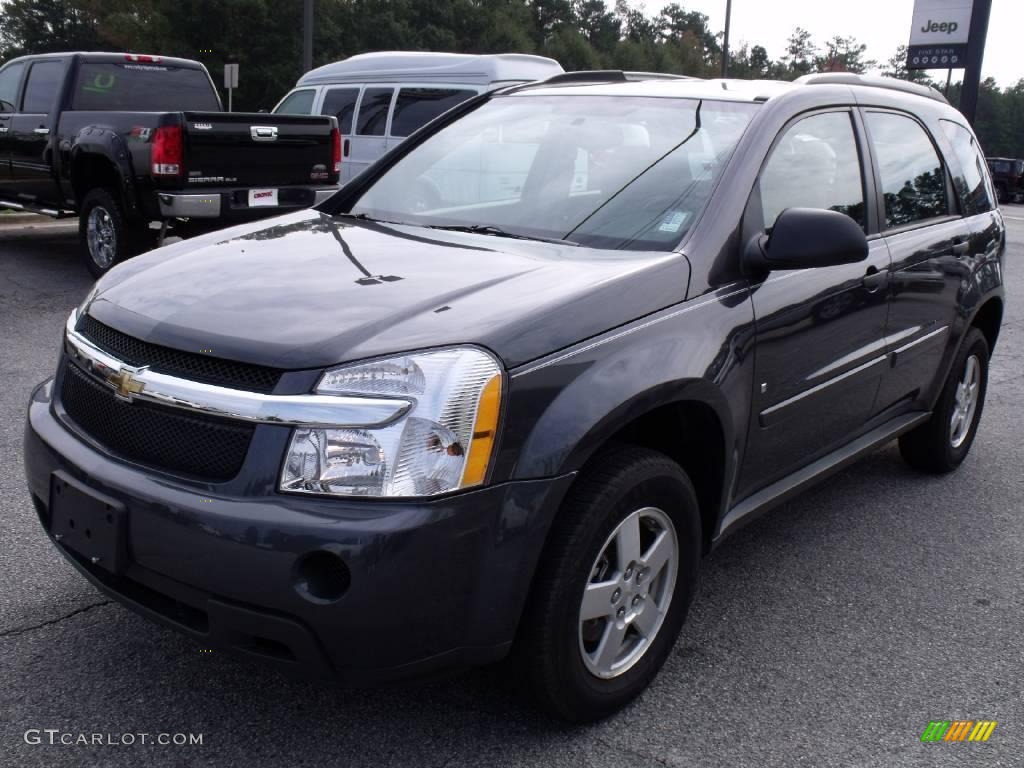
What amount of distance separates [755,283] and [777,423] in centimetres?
47

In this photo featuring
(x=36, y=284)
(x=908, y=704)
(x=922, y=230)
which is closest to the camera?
(x=908, y=704)

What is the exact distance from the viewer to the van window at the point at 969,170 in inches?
183

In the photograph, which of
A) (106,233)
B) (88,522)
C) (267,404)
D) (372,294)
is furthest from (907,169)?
(106,233)

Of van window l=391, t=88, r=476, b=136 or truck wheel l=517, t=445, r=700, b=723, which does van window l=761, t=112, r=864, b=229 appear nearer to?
truck wheel l=517, t=445, r=700, b=723

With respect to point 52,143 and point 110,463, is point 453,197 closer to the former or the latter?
point 110,463

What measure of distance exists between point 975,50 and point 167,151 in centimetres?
2504

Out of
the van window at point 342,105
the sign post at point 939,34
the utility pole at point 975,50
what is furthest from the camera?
the sign post at point 939,34

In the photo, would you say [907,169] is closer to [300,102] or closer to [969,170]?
[969,170]

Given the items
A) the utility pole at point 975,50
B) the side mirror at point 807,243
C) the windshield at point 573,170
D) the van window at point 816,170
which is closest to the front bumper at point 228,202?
the windshield at point 573,170

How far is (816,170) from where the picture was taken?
3.56 m

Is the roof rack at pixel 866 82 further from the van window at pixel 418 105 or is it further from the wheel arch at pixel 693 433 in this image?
the van window at pixel 418 105

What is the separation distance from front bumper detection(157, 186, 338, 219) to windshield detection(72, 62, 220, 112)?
2.04 meters

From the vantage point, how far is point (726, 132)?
3.31 metres

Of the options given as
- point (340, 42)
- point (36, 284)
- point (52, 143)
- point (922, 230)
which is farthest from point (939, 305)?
point (340, 42)
